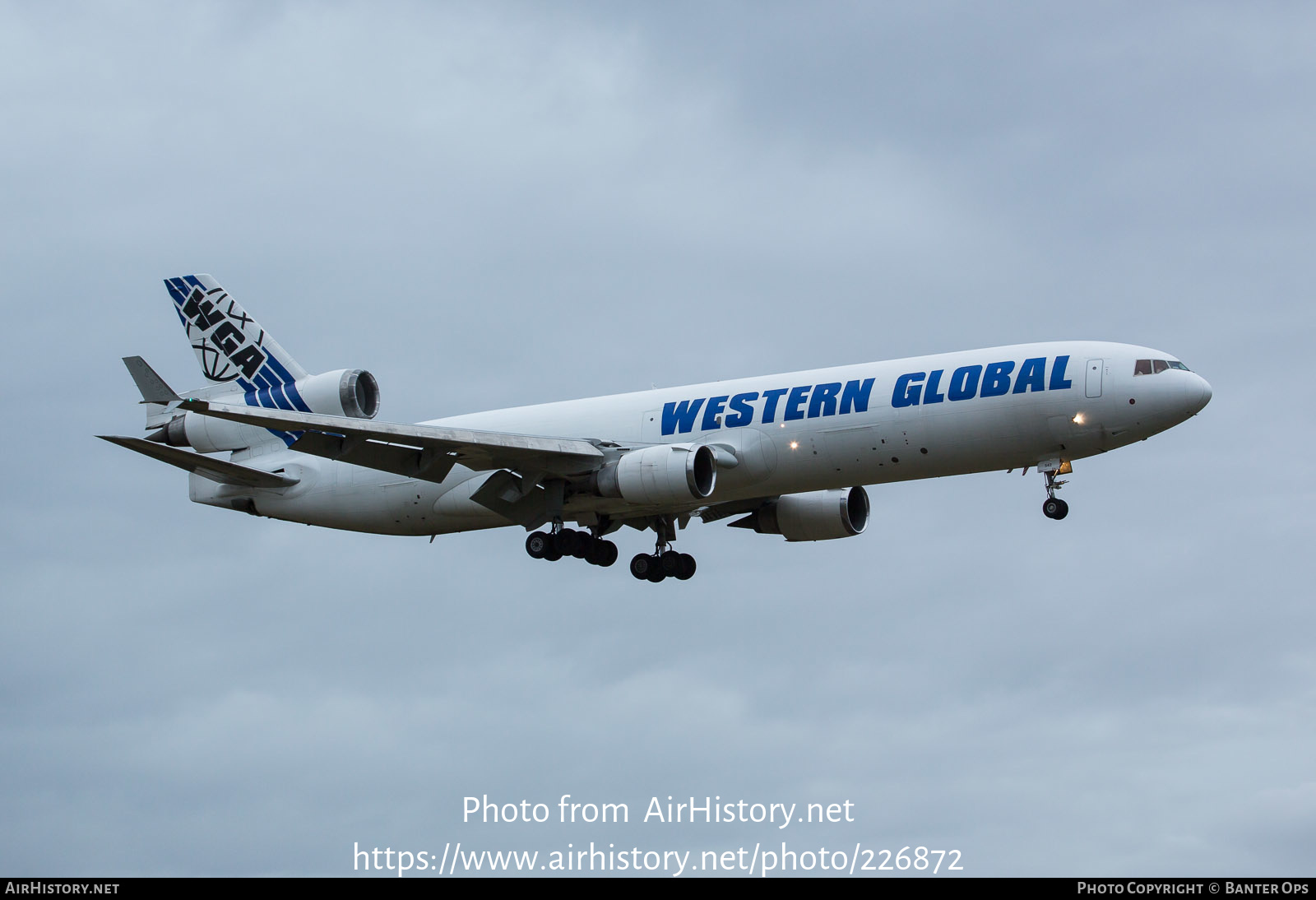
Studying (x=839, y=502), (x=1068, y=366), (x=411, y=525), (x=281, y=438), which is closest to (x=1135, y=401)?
(x=1068, y=366)

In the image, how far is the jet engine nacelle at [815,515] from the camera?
51781mm

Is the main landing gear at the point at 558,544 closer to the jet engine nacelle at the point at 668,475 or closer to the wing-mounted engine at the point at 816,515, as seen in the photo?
the jet engine nacelle at the point at 668,475

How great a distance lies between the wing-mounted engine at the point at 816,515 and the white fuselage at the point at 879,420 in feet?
18.0

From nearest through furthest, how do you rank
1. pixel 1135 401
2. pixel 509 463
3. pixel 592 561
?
1. pixel 1135 401
2. pixel 509 463
3. pixel 592 561

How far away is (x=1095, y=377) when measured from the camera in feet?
138

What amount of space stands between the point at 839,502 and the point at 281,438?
18105 millimetres

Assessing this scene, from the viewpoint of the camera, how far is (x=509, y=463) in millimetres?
46062

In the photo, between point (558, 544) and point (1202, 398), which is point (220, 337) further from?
point (1202, 398)

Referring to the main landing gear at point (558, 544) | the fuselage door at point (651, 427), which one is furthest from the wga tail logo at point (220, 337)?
the fuselage door at point (651, 427)

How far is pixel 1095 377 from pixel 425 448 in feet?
59.3

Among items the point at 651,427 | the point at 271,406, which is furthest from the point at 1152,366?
the point at 271,406

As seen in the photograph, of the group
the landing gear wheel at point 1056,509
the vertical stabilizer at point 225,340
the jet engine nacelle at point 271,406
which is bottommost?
the landing gear wheel at point 1056,509

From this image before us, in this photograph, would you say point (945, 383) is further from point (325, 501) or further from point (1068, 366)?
point (325, 501)

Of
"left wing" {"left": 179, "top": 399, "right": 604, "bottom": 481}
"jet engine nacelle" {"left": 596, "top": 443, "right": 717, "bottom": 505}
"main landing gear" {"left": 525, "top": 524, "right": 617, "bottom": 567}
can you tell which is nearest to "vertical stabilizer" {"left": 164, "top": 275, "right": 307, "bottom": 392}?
"left wing" {"left": 179, "top": 399, "right": 604, "bottom": 481}
